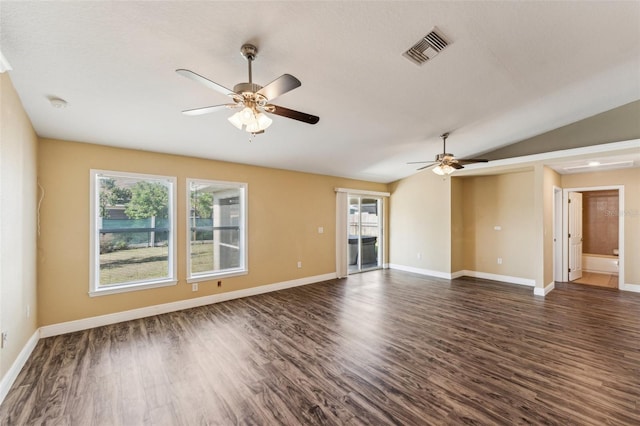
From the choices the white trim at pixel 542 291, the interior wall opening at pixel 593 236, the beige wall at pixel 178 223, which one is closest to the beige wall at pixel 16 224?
the beige wall at pixel 178 223

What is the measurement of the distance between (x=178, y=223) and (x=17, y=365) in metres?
2.24

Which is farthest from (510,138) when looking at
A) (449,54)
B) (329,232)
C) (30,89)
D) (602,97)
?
(30,89)

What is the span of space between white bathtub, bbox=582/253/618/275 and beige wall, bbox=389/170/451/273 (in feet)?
13.0

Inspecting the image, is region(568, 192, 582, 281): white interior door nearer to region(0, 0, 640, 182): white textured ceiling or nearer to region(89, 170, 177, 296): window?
region(0, 0, 640, 182): white textured ceiling

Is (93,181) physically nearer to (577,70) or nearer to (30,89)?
(30,89)

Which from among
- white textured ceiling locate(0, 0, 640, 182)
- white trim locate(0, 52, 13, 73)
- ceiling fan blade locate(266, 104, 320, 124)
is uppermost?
white textured ceiling locate(0, 0, 640, 182)

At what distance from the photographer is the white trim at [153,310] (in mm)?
3366

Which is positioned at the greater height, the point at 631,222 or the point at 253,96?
the point at 253,96

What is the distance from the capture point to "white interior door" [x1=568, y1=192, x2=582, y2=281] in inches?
241

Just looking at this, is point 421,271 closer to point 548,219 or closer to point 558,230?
point 548,219

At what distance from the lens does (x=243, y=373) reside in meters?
2.54

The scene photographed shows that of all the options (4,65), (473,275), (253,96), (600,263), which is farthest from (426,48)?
(600,263)

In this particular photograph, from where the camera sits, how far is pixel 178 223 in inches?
167

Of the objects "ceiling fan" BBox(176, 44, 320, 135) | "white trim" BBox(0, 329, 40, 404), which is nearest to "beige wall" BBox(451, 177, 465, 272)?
"ceiling fan" BBox(176, 44, 320, 135)
